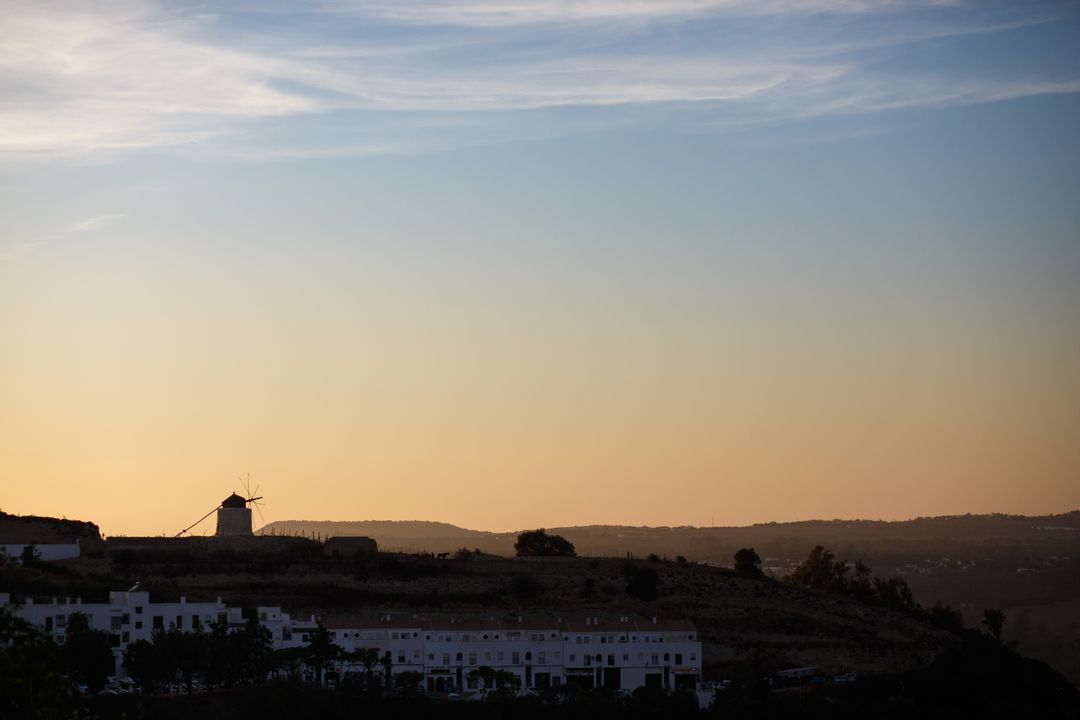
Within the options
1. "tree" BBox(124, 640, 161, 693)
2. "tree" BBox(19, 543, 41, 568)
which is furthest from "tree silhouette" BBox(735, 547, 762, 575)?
"tree" BBox(124, 640, 161, 693)

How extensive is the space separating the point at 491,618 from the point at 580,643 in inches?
273

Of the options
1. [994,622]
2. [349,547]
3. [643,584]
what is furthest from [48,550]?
[994,622]

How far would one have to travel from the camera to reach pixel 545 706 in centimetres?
7331

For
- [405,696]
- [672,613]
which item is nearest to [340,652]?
[405,696]

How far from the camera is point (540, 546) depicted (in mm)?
113812

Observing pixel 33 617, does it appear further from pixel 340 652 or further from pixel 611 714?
pixel 611 714

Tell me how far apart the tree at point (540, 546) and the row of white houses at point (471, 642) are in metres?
28.3

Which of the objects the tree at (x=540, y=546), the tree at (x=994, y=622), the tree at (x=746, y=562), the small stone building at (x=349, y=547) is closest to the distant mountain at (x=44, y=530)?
the small stone building at (x=349, y=547)

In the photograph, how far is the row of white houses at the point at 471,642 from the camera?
7975cm

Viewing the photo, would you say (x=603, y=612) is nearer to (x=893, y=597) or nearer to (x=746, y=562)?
(x=746, y=562)

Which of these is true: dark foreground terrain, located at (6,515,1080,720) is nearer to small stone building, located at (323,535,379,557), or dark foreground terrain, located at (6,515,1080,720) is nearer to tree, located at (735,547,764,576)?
small stone building, located at (323,535,379,557)

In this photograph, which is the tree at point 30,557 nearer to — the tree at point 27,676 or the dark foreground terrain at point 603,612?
the dark foreground terrain at point 603,612

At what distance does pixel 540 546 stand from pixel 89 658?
45937mm

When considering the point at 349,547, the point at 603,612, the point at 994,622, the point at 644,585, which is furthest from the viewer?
the point at 349,547
